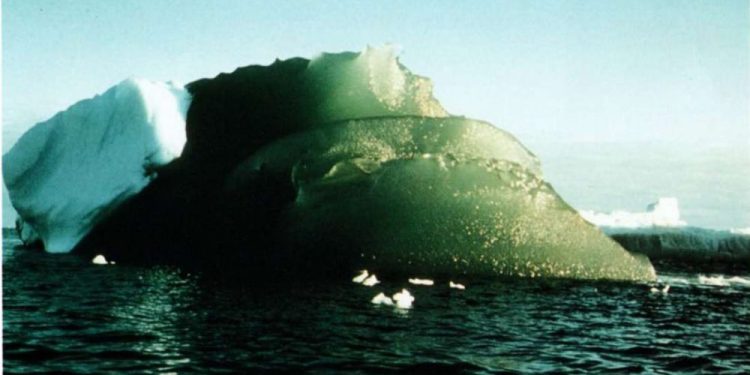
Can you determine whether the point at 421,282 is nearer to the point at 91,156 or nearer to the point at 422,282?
the point at 422,282

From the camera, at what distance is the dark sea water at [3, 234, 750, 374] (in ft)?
22.6

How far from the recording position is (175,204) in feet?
54.3

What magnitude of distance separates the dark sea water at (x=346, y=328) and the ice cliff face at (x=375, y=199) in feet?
3.19

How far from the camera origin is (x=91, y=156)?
18.2 m

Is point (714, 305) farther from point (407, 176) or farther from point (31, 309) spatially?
point (31, 309)

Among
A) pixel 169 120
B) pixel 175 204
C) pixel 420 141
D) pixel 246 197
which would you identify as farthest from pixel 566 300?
pixel 169 120

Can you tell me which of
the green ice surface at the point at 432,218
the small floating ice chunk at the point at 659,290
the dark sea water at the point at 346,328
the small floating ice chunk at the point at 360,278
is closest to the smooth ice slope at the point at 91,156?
the dark sea water at the point at 346,328

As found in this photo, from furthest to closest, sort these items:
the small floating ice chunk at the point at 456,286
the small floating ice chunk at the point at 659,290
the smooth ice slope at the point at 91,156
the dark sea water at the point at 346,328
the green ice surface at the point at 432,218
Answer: the smooth ice slope at the point at 91,156
the small floating ice chunk at the point at 659,290
the green ice surface at the point at 432,218
the small floating ice chunk at the point at 456,286
the dark sea water at the point at 346,328

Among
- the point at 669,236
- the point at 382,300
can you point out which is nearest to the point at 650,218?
the point at 669,236

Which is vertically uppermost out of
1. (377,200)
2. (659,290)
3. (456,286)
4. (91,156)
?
(91,156)

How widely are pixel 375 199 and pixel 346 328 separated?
5.65 metres

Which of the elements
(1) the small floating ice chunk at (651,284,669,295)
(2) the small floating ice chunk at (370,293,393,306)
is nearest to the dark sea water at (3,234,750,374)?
(2) the small floating ice chunk at (370,293,393,306)

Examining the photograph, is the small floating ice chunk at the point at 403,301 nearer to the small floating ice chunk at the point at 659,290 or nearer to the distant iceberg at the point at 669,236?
the small floating ice chunk at the point at 659,290

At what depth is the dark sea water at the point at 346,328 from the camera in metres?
6.90
